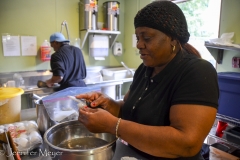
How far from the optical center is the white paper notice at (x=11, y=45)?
2.71 meters

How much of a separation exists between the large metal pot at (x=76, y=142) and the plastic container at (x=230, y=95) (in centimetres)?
124

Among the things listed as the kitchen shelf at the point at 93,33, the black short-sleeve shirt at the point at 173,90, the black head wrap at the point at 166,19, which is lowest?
the black short-sleeve shirt at the point at 173,90

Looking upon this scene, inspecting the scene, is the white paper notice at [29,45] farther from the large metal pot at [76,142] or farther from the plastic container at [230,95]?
the plastic container at [230,95]

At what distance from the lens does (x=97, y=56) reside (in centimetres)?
347

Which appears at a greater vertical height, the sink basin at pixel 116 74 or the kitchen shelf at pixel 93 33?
the kitchen shelf at pixel 93 33

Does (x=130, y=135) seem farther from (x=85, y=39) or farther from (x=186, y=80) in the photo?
(x=85, y=39)

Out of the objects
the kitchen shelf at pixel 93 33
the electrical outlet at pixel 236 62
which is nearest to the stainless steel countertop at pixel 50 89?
the kitchen shelf at pixel 93 33

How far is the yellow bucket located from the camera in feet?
3.49

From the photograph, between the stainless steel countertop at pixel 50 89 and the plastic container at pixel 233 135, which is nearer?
the plastic container at pixel 233 135

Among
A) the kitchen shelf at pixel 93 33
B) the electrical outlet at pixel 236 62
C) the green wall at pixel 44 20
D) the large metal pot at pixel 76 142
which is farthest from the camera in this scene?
the kitchen shelf at pixel 93 33

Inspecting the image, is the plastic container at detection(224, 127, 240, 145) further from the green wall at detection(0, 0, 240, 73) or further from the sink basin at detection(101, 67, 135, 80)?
the sink basin at detection(101, 67, 135, 80)

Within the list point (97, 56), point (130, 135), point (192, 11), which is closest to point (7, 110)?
point (130, 135)

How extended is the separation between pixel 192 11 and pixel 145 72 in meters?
2.28

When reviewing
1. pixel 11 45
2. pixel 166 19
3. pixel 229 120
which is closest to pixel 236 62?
pixel 229 120
